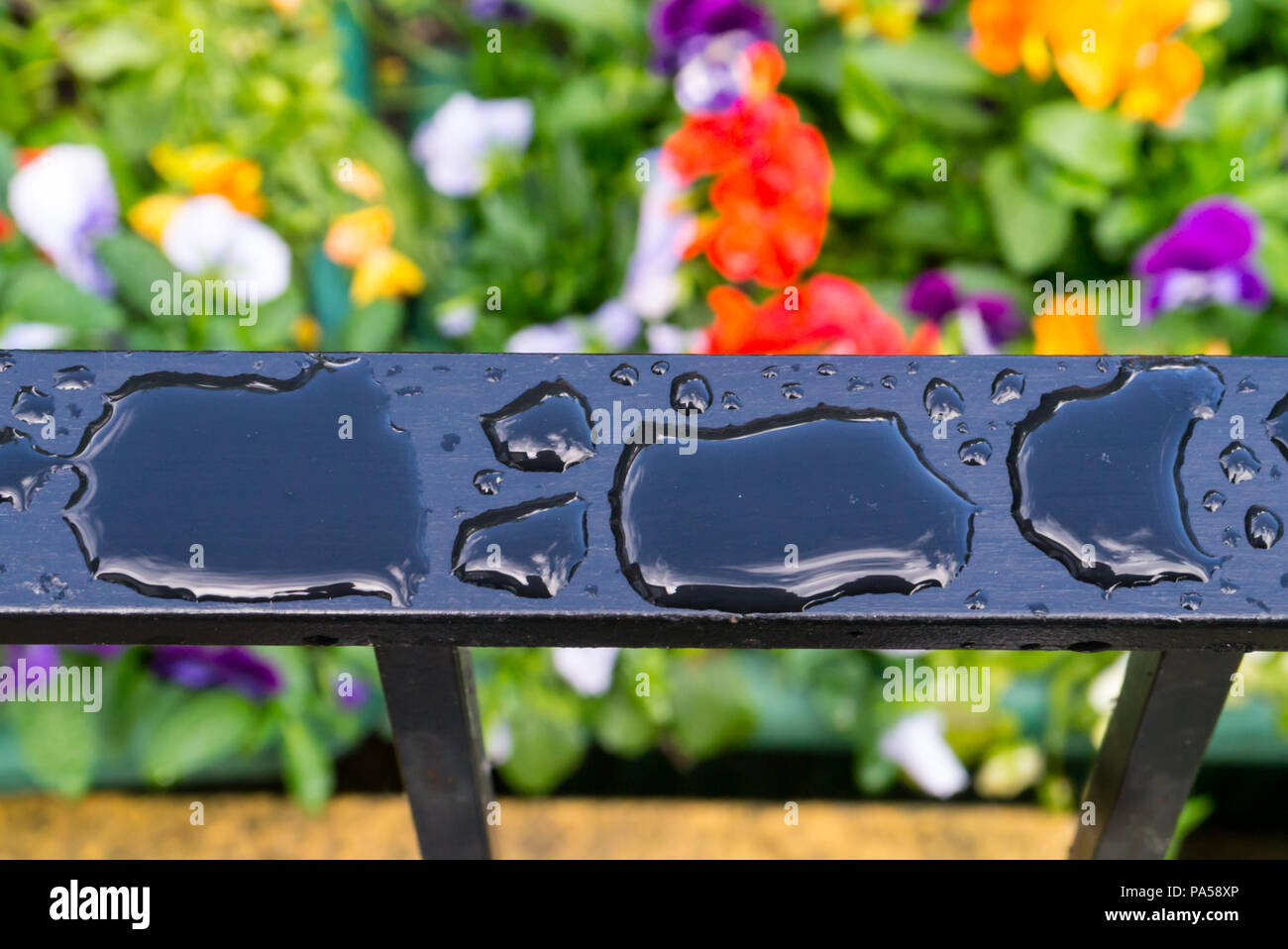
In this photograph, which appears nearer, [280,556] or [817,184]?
[280,556]

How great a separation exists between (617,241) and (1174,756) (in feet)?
3.03

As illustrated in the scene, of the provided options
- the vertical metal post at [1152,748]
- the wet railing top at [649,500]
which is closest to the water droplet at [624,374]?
the wet railing top at [649,500]

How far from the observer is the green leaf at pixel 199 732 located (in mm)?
981

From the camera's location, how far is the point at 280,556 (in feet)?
0.92

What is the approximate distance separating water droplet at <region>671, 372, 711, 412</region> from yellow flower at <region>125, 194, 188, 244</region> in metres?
0.96

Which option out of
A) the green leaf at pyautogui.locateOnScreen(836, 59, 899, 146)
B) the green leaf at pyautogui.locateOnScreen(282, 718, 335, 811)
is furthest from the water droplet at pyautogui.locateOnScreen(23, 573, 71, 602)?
the green leaf at pyautogui.locateOnScreen(836, 59, 899, 146)

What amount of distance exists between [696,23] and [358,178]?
44cm

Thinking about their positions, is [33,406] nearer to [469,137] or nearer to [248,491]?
[248,491]

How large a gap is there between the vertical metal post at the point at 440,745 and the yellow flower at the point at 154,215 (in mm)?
886

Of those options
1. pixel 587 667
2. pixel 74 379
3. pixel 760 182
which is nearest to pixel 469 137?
pixel 760 182

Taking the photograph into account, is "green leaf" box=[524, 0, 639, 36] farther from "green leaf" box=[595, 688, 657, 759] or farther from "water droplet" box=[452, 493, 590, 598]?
"water droplet" box=[452, 493, 590, 598]

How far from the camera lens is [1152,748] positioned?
1.26 ft

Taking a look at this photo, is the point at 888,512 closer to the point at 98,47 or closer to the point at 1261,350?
the point at 1261,350

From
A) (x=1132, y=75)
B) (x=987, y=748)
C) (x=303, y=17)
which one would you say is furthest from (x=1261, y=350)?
(x=303, y=17)
